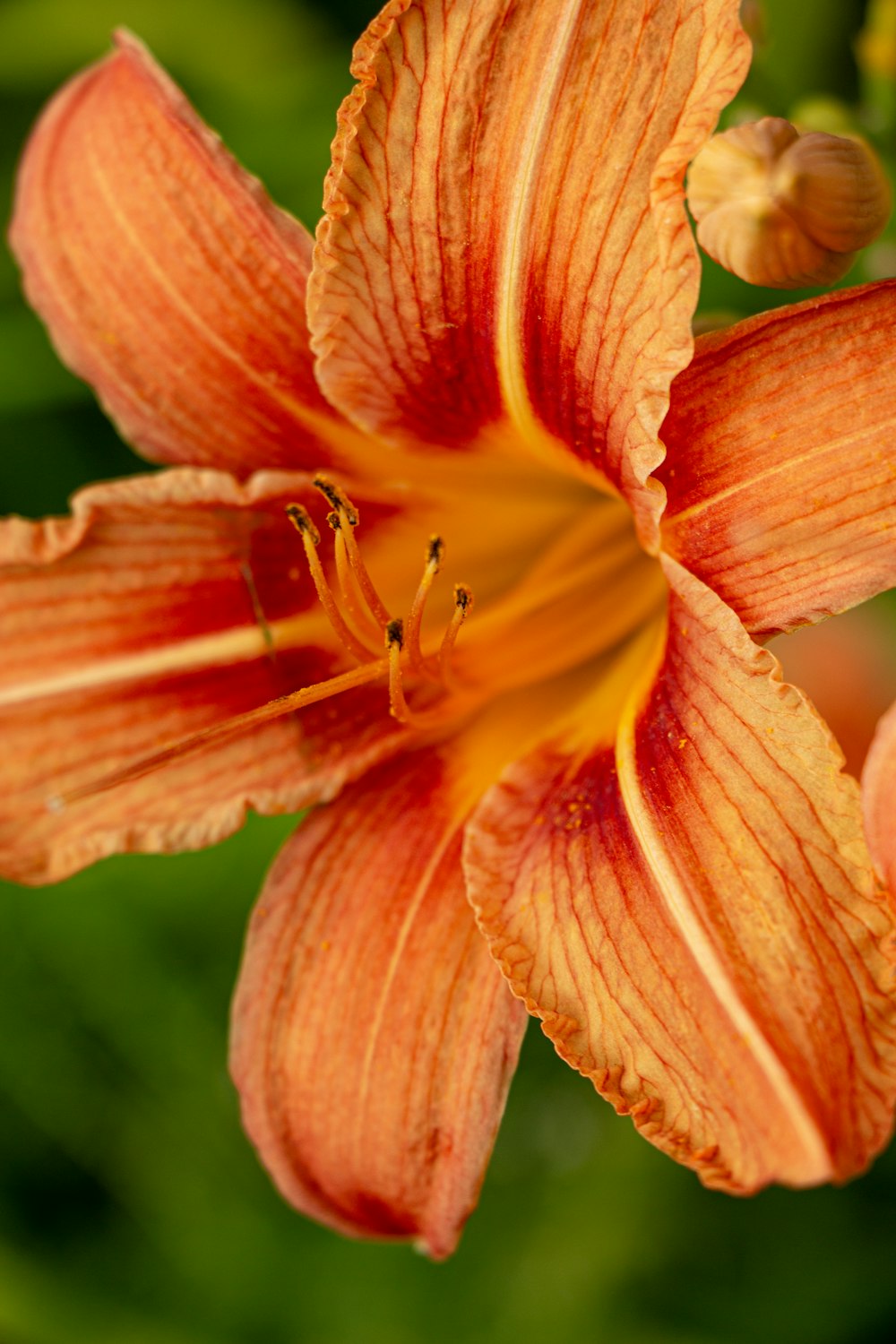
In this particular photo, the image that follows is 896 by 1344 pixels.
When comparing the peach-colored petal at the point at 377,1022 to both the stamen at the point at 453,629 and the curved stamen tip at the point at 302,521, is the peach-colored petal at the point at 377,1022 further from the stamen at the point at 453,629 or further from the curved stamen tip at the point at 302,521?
the curved stamen tip at the point at 302,521

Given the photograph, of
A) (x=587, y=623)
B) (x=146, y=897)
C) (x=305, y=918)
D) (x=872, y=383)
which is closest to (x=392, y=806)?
(x=305, y=918)

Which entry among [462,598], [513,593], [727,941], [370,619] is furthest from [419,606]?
[727,941]

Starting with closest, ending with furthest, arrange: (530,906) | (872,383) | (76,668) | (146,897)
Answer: (872,383) → (530,906) → (76,668) → (146,897)

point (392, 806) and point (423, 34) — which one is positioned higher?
point (423, 34)

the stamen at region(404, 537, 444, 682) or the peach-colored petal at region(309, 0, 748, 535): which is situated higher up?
the peach-colored petal at region(309, 0, 748, 535)

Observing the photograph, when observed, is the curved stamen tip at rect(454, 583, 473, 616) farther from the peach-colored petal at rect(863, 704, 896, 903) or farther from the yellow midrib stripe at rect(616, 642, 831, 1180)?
the peach-colored petal at rect(863, 704, 896, 903)

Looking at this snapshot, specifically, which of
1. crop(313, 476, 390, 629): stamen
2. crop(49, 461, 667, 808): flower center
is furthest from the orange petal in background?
crop(313, 476, 390, 629): stamen

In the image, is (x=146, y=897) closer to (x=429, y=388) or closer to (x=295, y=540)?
(x=295, y=540)

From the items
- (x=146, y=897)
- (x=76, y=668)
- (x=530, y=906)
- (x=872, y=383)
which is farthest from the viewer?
(x=146, y=897)
